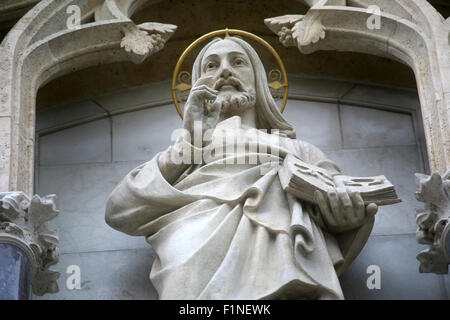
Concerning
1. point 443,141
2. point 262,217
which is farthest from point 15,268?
point 443,141

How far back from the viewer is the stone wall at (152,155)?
22.6ft

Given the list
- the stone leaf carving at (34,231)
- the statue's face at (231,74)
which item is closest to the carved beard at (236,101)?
the statue's face at (231,74)

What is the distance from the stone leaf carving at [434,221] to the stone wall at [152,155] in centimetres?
38

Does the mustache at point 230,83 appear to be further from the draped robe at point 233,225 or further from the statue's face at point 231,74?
the draped robe at point 233,225

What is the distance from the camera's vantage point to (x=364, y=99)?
26.2 feet

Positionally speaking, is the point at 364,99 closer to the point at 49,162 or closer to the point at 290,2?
the point at 290,2

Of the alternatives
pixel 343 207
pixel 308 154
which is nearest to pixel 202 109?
pixel 308 154

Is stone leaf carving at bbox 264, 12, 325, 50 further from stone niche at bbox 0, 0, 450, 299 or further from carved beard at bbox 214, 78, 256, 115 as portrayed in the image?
carved beard at bbox 214, 78, 256, 115

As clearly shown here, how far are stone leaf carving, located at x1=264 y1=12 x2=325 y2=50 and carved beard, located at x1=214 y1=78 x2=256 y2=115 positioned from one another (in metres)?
0.68

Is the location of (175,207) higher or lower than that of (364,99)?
lower

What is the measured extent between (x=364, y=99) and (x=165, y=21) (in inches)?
55.0

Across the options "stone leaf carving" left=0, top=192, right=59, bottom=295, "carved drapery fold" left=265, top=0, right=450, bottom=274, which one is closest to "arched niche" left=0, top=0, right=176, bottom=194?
"stone leaf carving" left=0, top=192, right=59, bottom=295

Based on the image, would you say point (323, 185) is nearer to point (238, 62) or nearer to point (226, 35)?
point (238, 62)

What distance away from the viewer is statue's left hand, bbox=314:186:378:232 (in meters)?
6.05
